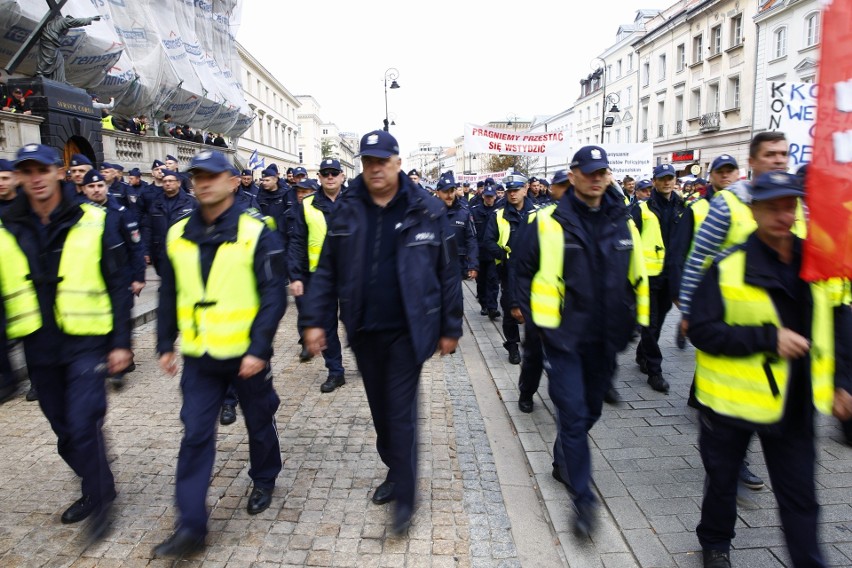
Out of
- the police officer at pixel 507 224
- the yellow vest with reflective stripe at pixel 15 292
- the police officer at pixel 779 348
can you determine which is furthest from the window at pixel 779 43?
the yellow vest with reflective stripe at pixel 15 292

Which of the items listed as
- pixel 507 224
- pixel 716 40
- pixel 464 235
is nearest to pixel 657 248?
pixel 507 224

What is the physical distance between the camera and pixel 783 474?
8.64 ft

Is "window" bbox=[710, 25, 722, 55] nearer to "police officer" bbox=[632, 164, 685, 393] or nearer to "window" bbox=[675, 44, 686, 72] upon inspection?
"window" bbox=[675, 44, 686, 72]

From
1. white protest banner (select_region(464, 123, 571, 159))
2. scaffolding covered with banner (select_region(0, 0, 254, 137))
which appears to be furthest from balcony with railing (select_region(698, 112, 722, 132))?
scaffolding covered with banner (select_region(0, 0, 254, 137))

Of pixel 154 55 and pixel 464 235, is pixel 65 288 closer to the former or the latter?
pixel 464 235

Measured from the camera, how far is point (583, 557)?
3195mm

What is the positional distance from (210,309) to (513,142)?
494 inches

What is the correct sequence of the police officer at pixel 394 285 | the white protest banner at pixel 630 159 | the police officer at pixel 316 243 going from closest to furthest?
the police officer at pixel 394 285 < the police officer at pixel 316 243 < the white protest banner at pixel 630 159

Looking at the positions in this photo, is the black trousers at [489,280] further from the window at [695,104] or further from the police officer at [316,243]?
the window at [695,104]

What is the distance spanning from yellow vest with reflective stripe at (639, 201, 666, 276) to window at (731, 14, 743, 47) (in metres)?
31.3

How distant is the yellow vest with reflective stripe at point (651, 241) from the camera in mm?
6074

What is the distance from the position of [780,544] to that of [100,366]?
3.80 metres

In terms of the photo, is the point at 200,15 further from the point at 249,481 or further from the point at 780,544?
the point at 780,544

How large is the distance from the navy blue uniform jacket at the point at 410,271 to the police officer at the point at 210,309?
0.26m
